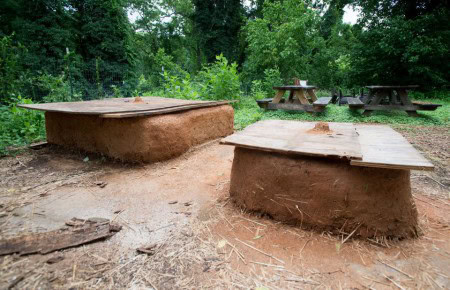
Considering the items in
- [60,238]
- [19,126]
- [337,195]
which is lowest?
[60,238]

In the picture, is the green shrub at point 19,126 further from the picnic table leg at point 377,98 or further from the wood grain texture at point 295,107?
the picnic table leg at point 377,98

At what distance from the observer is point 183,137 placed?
357 cm

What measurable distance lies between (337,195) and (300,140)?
1.74 feet

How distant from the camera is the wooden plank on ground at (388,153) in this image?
1.39 m

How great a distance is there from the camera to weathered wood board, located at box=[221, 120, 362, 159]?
1.68 m

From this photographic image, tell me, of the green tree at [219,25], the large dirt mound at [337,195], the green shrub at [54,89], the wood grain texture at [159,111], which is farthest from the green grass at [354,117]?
the green tree at [219,25]

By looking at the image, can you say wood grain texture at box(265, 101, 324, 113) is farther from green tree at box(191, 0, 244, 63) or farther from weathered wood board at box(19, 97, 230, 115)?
green tree at box(191, 0, 244, 63)

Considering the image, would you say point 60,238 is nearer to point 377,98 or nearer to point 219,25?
point 377,98

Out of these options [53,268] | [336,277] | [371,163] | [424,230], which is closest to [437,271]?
[424,230]

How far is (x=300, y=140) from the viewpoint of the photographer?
2.01 m

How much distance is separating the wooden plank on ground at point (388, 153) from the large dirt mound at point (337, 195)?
4.6 inches

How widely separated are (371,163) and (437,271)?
73 cm

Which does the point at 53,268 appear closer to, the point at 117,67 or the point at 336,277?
the point at 336,277

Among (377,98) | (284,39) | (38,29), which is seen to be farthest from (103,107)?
(284,39)
